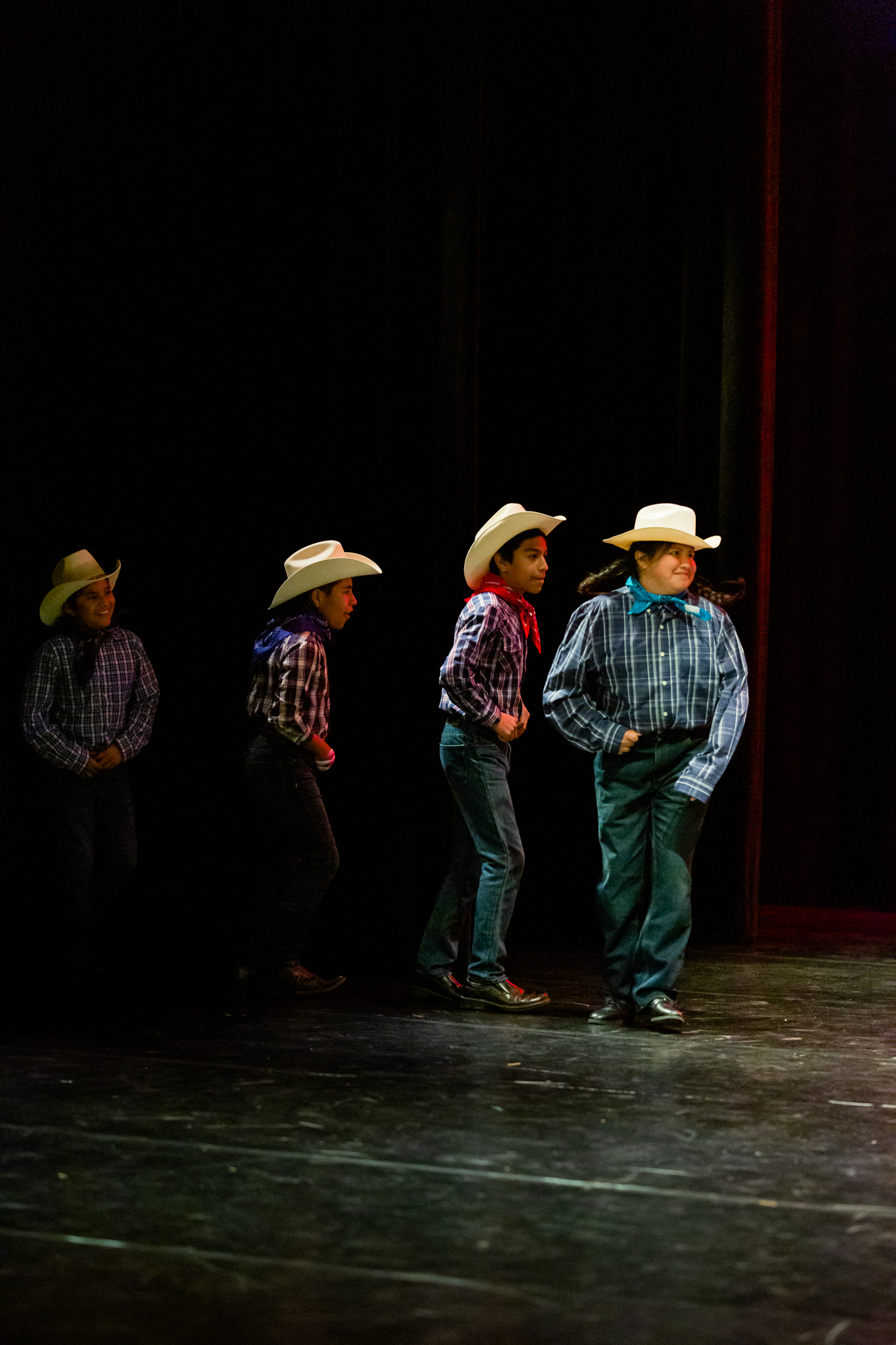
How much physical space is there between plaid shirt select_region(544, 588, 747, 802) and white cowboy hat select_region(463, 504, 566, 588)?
1.08 ft

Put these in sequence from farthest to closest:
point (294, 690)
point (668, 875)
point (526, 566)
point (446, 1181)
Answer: point (294, 690)
point (526, 566)
point (668, 875)
point (446, 1181)

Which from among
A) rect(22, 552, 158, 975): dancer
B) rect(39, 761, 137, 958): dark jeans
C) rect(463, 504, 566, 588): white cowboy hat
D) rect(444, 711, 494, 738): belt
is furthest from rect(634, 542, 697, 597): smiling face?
rect(39, 761, 137, 958): dark jeans

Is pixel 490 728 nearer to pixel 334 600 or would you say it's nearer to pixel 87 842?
pixel 334 600

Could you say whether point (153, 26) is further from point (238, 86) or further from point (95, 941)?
point (95, 941)

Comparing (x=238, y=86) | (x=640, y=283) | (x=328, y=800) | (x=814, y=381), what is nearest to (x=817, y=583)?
(x=814, y=381)

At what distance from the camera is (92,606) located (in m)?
5.52

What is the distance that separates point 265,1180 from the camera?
290 centimetres

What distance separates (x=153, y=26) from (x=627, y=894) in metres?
4.19

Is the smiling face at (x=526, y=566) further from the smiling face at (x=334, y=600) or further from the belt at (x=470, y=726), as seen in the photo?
the smiling face at (x=334, y=600)

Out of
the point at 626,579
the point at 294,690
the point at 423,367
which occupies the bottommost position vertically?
the point at 294,690

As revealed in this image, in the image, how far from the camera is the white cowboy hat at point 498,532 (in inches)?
191

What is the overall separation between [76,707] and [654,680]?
2108 millimetres

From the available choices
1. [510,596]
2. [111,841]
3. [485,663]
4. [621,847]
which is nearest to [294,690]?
[485,663]

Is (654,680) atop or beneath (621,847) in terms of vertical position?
atop
